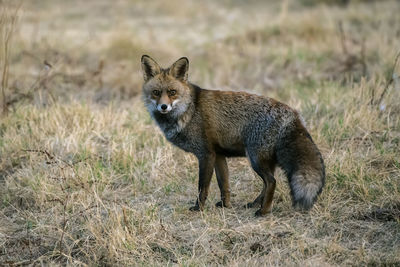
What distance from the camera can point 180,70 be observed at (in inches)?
213

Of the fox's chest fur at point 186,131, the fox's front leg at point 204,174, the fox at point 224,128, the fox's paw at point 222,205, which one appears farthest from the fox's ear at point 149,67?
the fox's paw at point 222,205

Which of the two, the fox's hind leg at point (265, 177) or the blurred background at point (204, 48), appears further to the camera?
the blurred background at point (204, 48)

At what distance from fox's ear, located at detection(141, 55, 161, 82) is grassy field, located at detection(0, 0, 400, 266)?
1.09m

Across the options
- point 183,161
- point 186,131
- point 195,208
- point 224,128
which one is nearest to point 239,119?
point 224,128

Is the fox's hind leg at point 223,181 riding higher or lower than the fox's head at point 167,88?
lower

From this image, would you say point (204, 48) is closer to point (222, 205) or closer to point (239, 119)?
point (239, 119)

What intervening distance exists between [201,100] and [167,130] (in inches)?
17.7

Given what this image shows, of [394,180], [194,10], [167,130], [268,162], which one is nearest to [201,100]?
[167,130]

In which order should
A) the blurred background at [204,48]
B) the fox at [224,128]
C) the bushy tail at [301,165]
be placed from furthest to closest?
the blurred background at [204,48] < the fox at [224,128] < the bushy tail at [301,165]

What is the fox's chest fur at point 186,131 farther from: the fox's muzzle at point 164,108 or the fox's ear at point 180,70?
the fox's ear at point 180,70

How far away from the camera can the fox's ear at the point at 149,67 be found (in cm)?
542

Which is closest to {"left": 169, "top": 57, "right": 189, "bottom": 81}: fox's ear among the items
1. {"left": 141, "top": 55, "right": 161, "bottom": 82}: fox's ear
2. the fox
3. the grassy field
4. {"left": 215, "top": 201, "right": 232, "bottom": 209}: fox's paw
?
the fox

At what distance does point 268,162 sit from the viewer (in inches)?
199

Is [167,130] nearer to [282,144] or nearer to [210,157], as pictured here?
[210,157]
